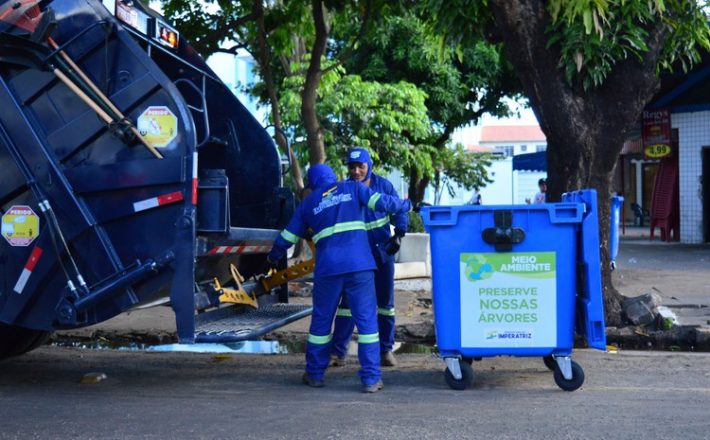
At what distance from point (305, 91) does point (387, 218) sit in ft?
17.7

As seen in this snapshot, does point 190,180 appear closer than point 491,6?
Yes

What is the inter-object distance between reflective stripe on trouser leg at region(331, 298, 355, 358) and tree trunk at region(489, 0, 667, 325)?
107 inches

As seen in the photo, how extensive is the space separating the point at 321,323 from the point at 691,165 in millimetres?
14444

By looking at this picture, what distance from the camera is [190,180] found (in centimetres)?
575

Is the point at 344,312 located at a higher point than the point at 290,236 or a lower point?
lower

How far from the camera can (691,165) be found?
1889 centimetres

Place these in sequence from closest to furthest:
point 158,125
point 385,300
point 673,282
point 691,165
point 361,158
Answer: point 158,125 < point 361,158 < point 385,300 < point 673,282 < point 691,165

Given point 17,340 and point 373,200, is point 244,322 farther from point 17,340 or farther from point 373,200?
point 17,340

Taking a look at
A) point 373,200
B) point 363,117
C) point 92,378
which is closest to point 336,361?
point 373,200

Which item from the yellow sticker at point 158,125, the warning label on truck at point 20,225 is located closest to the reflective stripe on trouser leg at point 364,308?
the yellow sticker at point 158,125

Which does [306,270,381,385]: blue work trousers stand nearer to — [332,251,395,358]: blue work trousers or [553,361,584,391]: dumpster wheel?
[332,251,395,358]: blue work trousers

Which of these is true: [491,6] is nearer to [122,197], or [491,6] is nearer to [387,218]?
[387,218]

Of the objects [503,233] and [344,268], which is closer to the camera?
[503,233]

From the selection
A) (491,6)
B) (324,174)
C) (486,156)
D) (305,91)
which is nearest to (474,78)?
(486,156)
